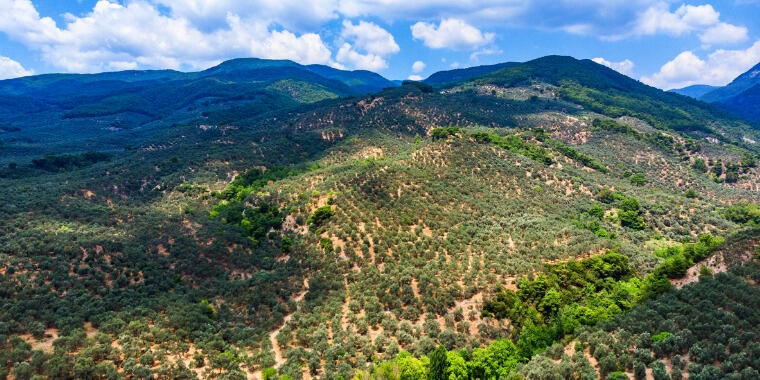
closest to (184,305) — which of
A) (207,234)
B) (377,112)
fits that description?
(207,234)

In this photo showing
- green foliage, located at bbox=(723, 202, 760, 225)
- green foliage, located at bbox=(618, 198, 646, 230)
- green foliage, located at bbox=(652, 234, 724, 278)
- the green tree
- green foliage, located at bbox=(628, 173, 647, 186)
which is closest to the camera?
the green tree

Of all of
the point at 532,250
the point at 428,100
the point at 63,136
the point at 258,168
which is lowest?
the point at 532,250

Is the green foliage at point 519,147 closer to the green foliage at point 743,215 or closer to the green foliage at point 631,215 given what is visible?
the green foliage at point 631,215

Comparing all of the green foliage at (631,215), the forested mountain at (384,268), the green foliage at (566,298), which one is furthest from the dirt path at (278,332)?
the green foliage at (631,215)

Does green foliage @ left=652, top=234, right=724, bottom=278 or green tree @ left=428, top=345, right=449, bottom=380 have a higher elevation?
green foliage @ left=652, top=234, right=724, bottom=278

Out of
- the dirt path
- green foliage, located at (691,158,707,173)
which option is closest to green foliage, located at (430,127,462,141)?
the dirt path

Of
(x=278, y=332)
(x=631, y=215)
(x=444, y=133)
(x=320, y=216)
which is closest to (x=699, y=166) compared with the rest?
(x=631, y=215)

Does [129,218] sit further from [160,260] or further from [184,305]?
[184,305]

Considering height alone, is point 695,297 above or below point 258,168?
below

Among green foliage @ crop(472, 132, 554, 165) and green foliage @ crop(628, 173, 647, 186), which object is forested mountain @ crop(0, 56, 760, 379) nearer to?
green foliage @ crop(472, 132, 554, 165)
